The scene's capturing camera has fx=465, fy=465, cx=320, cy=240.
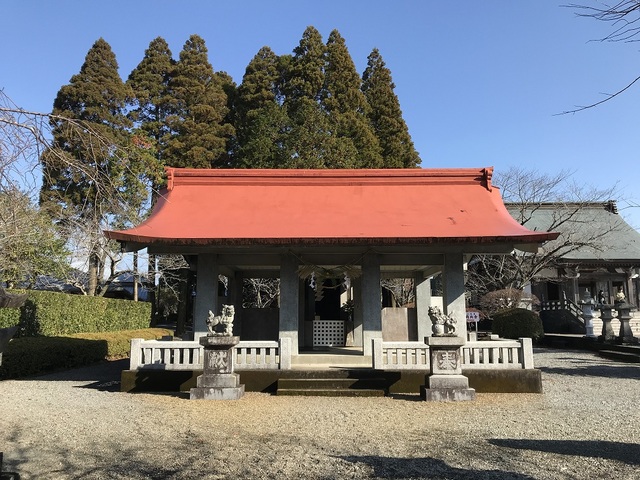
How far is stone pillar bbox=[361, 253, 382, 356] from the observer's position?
10.4 m

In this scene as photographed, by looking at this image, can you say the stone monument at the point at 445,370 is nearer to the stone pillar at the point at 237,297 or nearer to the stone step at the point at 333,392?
the stone step at the point at 333,392

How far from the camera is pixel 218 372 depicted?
835 cm

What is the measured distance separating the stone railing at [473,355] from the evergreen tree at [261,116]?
Answer: 47.0ft

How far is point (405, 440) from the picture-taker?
5.51 m

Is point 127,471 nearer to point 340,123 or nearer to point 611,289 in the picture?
point 340,123

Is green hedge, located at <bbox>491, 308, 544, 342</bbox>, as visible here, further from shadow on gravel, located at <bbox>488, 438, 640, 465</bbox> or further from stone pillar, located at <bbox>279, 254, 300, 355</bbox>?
shadow on gravel, located at <bbox>488, 438, 640, 465</bbox>

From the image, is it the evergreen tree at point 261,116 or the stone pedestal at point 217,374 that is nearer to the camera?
the stone pedestal at point 217,374

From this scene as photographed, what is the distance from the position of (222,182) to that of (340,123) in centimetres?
1272

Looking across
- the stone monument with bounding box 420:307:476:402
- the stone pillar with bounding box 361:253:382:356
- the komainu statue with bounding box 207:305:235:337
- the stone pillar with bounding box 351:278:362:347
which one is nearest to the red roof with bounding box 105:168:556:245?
the stone pillar with bounding box 361:253:382:356

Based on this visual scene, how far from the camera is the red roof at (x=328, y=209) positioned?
385 inches

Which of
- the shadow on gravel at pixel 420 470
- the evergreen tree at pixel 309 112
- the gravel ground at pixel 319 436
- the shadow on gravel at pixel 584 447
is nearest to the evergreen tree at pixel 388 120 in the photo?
the evergreen tree at pixel 309 112

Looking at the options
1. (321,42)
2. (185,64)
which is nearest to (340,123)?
(321,42)

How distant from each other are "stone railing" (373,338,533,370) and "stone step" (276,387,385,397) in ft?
1.90

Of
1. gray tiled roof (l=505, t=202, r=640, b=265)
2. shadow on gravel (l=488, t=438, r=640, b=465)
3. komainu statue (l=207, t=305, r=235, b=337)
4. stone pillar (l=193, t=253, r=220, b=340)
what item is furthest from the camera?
gray tiled roof (l=505, t=202, r=640, b=265)
